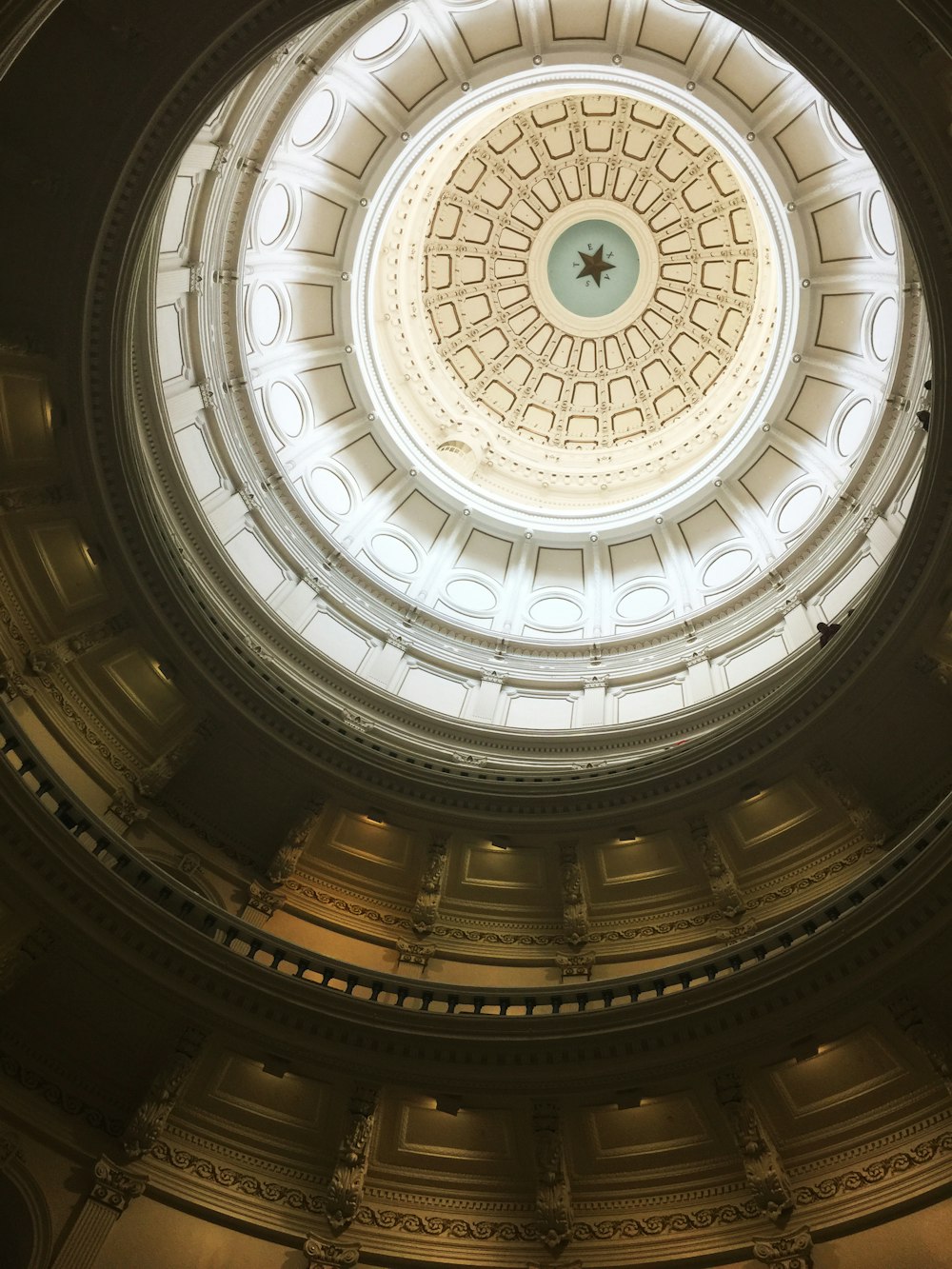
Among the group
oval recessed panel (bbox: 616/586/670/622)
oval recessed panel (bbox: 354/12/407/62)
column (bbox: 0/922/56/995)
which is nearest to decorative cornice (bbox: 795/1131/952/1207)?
column (bbox: 0/922/56/995)

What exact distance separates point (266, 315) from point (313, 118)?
4.41m

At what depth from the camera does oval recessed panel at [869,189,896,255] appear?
19250 millimetres

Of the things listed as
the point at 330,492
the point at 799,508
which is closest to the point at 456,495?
the point at 330,492

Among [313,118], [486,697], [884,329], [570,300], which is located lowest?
[486,697]

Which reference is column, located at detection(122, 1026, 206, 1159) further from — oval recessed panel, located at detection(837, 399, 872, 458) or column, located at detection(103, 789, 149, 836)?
oval recessed panel, located at detection(837, 399, 872, 458)

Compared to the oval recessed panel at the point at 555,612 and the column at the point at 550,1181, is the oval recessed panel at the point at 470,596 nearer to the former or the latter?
the oval recessed panel at the point at 555,612

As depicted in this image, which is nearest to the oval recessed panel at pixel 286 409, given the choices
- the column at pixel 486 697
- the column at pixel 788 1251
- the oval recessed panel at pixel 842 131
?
the column at pixel 486 697

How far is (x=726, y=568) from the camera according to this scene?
23.3 m

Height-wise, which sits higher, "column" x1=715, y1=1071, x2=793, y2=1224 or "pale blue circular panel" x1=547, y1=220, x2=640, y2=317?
"pale blue circular panel" x1=547, y1=220, x2=640, y2=317

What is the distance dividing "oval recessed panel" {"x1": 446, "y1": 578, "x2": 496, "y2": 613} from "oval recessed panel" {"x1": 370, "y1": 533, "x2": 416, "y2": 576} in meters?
1.23

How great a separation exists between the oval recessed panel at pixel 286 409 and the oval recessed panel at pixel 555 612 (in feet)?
25.5

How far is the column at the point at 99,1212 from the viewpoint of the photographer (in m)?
9.97

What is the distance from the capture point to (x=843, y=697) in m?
14.5

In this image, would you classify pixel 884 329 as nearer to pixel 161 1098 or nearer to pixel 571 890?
pixel 571 890
